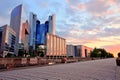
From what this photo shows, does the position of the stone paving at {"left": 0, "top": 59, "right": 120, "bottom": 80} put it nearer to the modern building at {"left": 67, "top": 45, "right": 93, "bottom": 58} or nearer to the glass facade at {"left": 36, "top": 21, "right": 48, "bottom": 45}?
the glass facade at {"left": 36, "top": 21, "right": 48, "bottom": 45}

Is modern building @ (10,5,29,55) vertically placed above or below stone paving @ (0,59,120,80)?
above

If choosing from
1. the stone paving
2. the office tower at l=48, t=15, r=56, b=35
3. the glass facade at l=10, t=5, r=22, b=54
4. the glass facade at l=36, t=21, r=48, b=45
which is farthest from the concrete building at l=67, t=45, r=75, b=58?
the stone paving

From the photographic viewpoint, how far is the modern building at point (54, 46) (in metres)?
139

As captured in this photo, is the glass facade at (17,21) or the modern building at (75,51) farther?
the modern building at (75,51)

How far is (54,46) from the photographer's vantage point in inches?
5861

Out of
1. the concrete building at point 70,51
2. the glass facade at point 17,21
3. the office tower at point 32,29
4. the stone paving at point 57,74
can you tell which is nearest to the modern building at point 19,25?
the glass facade at point 17,21

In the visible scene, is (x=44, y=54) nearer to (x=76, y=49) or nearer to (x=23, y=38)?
(x=23, y=38)

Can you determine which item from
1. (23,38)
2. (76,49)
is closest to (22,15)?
(23,38)

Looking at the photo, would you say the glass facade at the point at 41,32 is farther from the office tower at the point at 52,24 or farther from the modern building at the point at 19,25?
the modern building at the point at 19,25

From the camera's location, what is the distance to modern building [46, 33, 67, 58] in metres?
139

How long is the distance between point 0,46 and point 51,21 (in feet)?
237

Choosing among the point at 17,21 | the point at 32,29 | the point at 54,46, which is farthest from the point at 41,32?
the point at 17,21

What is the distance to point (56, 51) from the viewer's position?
154 meters

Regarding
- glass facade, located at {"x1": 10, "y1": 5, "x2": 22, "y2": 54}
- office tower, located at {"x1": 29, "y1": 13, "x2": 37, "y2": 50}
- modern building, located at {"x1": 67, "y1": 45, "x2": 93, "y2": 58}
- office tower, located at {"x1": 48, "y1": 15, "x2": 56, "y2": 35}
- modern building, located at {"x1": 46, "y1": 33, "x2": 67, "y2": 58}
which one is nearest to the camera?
glass facade, located at {"x1": 10, "y1": 5, "x2": 22, "y2": 54}
